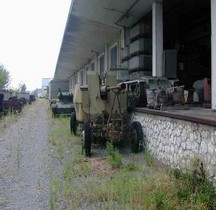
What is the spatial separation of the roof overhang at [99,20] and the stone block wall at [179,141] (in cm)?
474

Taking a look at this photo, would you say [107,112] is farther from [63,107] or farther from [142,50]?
[63,107]

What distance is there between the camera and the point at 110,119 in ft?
26.2

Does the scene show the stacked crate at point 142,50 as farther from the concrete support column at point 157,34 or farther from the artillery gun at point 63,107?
the artillery gun at point 63,107

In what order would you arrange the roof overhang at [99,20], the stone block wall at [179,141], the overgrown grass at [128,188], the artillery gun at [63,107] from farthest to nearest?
1. the artillery gun at [63,107]
2. the roof overhang at [99,20]
3. the stone block wall at [179,141]
4. the overgrown grass at [128,188]

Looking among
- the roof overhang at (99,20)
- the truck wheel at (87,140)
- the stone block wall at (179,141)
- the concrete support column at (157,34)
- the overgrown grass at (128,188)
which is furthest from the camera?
the roof overhang at (99,20)

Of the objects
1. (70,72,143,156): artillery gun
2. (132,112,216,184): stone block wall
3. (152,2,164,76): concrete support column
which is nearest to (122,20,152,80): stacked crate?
(152,2,164,76): concrete support column

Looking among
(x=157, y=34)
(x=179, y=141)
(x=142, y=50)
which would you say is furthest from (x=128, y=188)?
(x=142, y=50)

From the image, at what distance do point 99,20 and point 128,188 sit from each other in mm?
10200

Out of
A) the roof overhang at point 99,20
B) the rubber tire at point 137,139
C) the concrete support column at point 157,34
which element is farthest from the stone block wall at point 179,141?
the roof overhang at point 99,20

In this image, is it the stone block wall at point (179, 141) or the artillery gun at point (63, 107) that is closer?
the stone block wall at point (179, 141)

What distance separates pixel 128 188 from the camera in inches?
184

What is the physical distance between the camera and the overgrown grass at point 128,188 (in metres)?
4.09

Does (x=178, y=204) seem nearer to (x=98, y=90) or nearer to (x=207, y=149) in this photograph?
(x=207, y=149)

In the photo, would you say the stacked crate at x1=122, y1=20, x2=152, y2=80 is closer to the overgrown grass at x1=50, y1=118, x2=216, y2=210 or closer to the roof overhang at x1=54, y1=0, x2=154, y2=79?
the roof overhang at x1=54, y1=0, x2=154, y2=79
